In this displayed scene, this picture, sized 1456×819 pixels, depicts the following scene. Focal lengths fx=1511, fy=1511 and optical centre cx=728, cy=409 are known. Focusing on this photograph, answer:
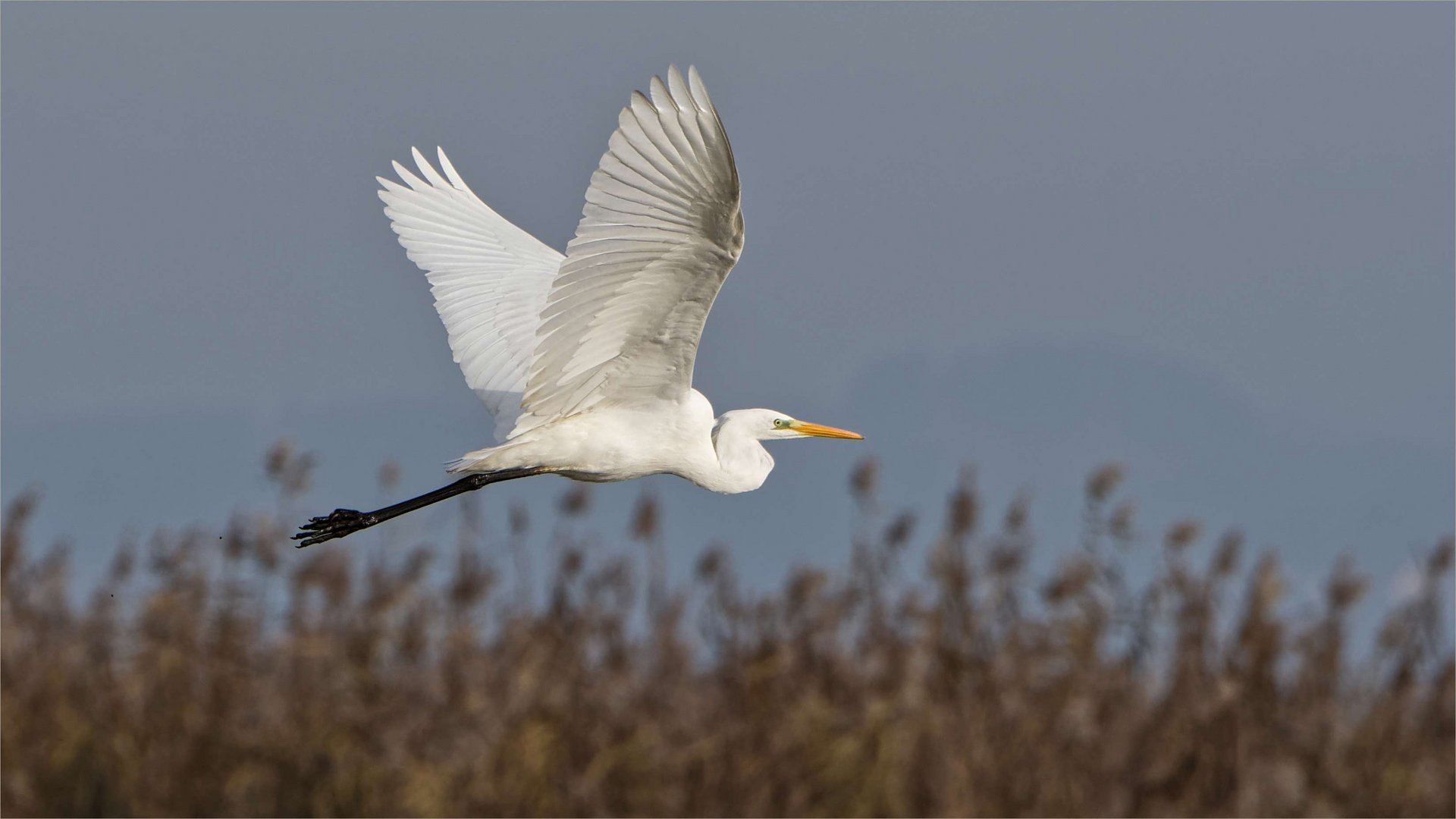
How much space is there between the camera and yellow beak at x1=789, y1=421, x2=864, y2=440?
591 centimetres

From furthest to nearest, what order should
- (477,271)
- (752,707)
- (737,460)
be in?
(477,271) → (737,460) → (752,707)

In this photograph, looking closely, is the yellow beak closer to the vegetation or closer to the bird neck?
the bird neck

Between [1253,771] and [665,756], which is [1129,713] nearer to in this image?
[1253,771]

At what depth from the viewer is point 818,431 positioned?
5957mm

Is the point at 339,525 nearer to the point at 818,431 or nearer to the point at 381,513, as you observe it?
the point at 381,513

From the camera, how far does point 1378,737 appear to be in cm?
368

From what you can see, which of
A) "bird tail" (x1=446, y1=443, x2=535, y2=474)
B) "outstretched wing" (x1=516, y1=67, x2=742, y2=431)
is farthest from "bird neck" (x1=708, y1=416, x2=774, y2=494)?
"bird tail" (x1=446, y1=443, x2=535, y2=474)

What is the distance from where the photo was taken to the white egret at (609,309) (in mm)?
3988

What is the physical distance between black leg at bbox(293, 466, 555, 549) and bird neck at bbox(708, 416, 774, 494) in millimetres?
661

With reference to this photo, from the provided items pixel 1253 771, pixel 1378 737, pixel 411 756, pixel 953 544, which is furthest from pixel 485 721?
pixel 1378 737

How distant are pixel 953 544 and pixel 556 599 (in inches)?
42.4

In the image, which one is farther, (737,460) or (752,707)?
(737,460)

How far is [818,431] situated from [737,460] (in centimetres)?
52

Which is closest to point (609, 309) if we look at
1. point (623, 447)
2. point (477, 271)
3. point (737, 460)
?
point (623, 447)
